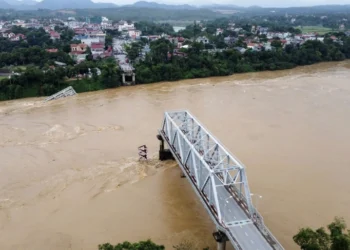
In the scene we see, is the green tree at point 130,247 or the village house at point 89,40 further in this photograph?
the village house at point 89,40

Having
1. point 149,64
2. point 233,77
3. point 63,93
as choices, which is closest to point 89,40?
point 149,64

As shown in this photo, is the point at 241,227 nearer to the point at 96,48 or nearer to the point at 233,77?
the point at 233,77

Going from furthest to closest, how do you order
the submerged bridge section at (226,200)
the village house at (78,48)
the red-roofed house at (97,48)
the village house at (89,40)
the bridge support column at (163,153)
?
1. the village house at (89,40)
2. the red-roofed house at (97,48)
3. the village house at (78,48)
4. the bridge support column at (163,153)
5. the submerged bridge section at (226,200)

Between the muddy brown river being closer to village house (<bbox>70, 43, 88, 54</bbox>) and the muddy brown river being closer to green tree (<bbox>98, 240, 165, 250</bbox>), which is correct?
green tree (<bbox>98, 240, 165, 250</bbox>)

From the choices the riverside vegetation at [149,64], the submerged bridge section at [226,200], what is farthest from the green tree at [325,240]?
the riverside vegetation at [149,64]

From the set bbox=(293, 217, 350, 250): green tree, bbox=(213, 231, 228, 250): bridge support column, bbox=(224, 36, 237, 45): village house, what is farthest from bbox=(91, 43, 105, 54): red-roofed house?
bbox=(293, 217, 350, 250): green tree

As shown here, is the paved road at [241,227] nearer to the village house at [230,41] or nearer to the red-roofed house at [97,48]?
the red-roofed house at [97,48]

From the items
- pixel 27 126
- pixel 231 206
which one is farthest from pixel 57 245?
pixel 27 126
